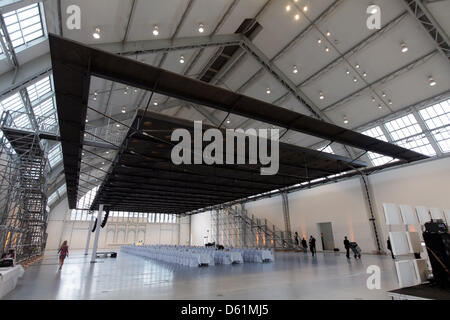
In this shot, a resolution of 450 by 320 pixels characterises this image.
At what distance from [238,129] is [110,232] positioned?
3910cm

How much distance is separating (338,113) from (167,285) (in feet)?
59.6

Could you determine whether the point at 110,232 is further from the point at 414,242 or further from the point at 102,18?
the point at 414,242

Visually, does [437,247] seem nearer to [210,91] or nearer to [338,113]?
[210,91]

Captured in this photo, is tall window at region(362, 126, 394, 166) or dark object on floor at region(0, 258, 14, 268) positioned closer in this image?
dark object on floor at region(0, 258, 14, 268)

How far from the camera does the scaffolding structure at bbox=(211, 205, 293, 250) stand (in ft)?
87.6

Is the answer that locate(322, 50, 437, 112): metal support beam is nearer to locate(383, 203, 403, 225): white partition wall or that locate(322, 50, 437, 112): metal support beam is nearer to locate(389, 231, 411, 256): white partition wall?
locate(383, 203, 403, 225): white partition wall

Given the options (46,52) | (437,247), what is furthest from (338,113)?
(46,52)

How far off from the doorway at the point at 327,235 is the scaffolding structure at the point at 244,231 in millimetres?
3557

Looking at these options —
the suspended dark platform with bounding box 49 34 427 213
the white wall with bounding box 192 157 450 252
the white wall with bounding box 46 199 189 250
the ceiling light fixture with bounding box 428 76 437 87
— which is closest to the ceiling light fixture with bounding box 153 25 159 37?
the suspended dark platform with bounding box 49 34 427 213

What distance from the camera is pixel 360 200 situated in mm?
20625

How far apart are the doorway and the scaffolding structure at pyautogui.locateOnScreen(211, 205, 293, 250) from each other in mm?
3557

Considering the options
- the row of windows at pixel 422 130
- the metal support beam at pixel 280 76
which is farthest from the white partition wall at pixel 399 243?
the metal support beam at pixel 280 76

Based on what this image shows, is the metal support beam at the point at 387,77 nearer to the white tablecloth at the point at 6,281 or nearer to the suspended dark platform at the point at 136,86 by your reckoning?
the suspended dark platform at the point at 136,86
